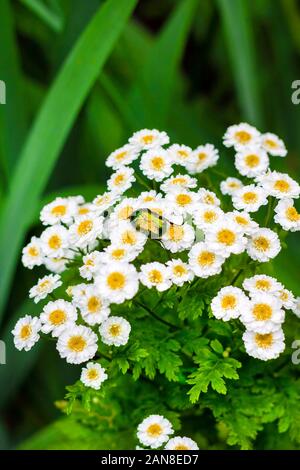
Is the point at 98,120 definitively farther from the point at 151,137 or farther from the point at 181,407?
the point at 181,407

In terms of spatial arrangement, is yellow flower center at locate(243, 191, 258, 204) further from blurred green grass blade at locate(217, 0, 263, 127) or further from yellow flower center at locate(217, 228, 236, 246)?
blurred green grass blade at locate(217, 0, 263, 127)

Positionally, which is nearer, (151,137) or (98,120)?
(151,137)

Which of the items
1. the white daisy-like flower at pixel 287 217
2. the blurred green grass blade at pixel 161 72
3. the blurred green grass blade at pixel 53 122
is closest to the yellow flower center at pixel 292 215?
the white daisy-like flower at pixel 287 217

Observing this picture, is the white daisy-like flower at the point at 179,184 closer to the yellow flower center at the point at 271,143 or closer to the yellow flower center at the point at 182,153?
the yellow flower center at the point at 182,153

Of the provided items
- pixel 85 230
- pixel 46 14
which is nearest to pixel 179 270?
pixel 85 230

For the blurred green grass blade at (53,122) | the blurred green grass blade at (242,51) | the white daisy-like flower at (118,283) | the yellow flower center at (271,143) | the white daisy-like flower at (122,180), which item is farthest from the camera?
the blurred green grass blade at (242,51)

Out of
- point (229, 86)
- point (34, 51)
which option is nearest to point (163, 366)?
point (34, 51)
